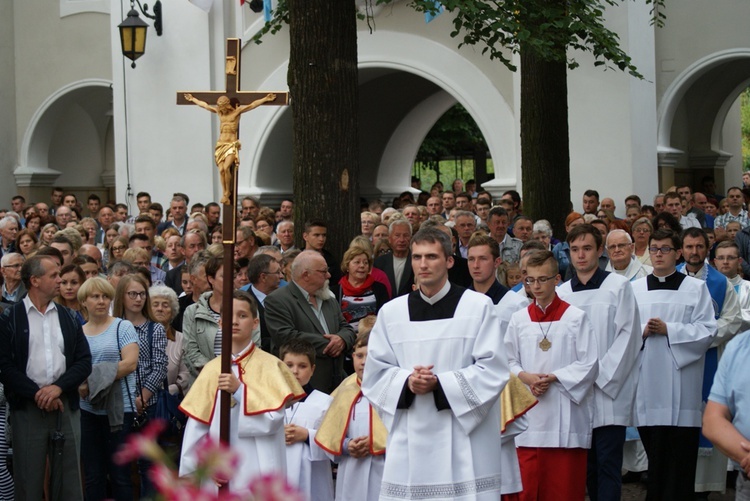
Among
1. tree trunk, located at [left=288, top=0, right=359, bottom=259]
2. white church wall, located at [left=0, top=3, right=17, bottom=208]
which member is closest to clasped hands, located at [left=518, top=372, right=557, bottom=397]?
tree trunk, located at [left=288, top=0, right=359, bottom=259]

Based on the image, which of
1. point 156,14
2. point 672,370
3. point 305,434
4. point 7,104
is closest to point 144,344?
point 305,434

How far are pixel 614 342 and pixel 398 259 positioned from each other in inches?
127

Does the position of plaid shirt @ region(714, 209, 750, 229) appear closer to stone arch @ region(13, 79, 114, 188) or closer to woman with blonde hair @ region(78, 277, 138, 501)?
woman with blonde hair @ region(78, 277, 138, 501)

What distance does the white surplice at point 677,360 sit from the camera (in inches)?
328

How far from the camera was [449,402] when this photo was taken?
5.86m

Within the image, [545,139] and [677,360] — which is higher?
[545,139]

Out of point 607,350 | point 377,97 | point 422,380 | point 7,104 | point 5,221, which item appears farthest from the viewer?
point 7,104

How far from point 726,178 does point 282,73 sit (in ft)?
30.6

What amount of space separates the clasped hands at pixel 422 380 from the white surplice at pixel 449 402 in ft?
0.20

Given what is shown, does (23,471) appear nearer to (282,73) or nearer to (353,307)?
(353,307)

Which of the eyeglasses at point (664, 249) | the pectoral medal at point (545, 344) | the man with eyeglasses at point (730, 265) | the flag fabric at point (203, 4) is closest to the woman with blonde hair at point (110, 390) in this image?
the pectoral medal at point (545, 344)

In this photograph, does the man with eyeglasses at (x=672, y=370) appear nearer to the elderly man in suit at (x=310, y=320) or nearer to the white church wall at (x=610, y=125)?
the elderly man in suit at (x=310, y=320)

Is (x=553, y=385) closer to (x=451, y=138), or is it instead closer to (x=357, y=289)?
(x=357, y=289)

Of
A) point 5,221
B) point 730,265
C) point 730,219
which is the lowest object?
point 730,265
